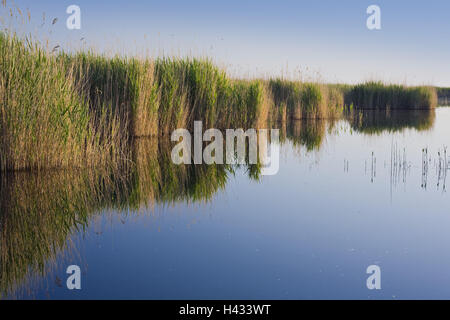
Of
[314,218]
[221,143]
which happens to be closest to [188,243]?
[314,218]

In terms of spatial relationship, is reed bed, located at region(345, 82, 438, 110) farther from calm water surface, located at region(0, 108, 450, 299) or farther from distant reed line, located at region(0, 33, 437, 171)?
calm water surface, located at region(0, 108, 450, 299)

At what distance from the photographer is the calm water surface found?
3.12 meters

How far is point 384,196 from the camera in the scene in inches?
225

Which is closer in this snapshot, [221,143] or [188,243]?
[188,243]

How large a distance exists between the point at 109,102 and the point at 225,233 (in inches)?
264

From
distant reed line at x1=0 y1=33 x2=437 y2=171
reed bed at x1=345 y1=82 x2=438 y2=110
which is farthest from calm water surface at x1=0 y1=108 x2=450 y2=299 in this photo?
reed bed at x1=345 y1=82 x2=438 y2=110

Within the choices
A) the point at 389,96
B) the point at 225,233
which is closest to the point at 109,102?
the point at 225,233

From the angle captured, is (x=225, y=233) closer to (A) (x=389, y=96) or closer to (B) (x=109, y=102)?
(B) (x=109, y=102)

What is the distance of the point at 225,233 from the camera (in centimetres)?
429

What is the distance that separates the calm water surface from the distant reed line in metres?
0.53

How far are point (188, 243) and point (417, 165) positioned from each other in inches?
216

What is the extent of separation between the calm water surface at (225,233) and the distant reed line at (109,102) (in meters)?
0.53
